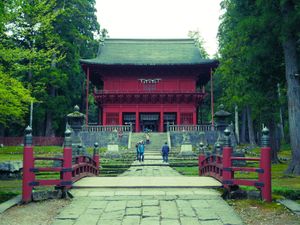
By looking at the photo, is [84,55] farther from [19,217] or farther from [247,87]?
[19,217]

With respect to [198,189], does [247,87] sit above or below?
above

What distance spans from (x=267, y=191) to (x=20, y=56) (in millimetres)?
13949

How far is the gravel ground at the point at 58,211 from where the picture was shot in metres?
6.23

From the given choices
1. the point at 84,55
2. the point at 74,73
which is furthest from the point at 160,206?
the point at 84,55

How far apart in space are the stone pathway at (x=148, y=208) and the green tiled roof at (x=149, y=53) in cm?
2816

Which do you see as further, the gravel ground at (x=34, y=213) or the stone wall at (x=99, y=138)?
the stone wall at (x=99, y=138)

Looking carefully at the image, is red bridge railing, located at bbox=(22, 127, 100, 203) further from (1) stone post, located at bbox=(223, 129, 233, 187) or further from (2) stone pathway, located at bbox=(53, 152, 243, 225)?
(1) stone post, located at bbox=(223, 129, 233, 187)

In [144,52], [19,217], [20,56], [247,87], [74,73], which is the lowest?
[19,217]

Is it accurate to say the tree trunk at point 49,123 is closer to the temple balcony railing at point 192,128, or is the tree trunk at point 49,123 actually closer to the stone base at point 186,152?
the temple balcony railing at point 192,128

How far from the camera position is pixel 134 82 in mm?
38250

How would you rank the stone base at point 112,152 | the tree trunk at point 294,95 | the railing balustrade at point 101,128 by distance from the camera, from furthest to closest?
the railing balustrade at point 101,128 → the stone base at point 112,152 → the tree trunk at point 294,95

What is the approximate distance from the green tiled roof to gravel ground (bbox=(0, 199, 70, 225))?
28758mm

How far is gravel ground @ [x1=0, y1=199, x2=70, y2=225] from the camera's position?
20.6 feet

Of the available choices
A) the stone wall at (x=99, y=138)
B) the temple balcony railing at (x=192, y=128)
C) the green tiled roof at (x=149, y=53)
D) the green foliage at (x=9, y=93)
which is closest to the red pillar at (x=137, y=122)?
the temple balcony railing at (x=192, y=128)
